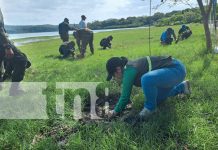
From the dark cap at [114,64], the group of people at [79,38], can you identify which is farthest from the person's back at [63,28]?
the dark cap at [114,64]

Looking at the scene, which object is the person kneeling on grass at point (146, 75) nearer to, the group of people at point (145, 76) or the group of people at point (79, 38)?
the group of people at point (145, 76)

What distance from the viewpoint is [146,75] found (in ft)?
15.4

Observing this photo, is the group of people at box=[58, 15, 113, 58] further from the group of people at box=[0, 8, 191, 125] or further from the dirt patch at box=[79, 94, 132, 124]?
the group of people at box=[0, 8, 191, 125]

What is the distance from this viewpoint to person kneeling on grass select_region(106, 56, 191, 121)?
468cm

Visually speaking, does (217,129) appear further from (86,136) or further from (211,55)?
(211,55)

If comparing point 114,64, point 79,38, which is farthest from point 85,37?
point 114,64

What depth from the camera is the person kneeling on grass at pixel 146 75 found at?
468 centimetres

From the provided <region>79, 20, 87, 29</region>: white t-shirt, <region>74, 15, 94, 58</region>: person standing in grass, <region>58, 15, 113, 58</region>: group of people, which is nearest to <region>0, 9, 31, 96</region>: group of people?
<region>58, 15, 113, 58</region>: group of people

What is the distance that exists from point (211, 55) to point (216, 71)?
9.15ft

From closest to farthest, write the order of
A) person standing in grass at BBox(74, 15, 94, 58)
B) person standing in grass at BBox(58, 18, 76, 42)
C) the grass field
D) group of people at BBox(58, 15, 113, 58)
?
the grass field < group of people at BBox(58, 15, 113, 58) < person standing in grass at BBox(74, 15, 94, 58) < person standing in grass at BBox(58, 18, 76, 42)

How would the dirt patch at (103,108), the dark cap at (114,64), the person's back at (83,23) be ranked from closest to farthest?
the dark cap at (114,64) → the dirt patch at (103,108) → the person's back at (83,23)

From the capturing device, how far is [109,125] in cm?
471

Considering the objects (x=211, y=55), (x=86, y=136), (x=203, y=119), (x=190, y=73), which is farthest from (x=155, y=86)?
(x=211, y=55)

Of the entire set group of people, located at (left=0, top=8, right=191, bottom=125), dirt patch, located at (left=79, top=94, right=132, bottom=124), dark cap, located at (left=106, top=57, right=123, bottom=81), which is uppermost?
dark cap, located at (left=106, top=57, right=123, bottom=81)
